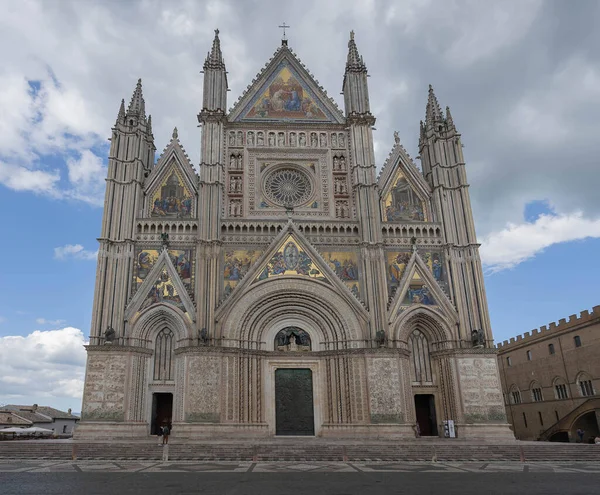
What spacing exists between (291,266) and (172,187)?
8.52 metres

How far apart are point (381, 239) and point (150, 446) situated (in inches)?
612

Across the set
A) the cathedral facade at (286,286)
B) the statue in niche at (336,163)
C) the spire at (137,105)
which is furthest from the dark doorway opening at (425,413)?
the spire at (137,105)

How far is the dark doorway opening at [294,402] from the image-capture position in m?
25.3

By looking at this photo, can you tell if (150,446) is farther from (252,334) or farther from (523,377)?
(523,377)

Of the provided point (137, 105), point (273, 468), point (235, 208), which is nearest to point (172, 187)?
point (235, 208)

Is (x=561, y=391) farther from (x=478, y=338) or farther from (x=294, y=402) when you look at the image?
(x=294, y=402)

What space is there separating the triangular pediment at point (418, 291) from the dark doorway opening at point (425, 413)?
467 cm

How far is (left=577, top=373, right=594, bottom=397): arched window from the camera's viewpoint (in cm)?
3081

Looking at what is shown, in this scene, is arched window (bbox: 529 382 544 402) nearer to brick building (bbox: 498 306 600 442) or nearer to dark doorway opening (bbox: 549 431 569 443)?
brick building (bbox: 498 306 600 442)

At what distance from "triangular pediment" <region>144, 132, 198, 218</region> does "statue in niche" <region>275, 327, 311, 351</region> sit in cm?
842

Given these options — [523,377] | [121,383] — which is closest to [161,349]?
[121,383]

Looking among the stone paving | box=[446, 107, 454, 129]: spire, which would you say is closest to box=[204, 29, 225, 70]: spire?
box=[446, 107, 454, 129]: spire

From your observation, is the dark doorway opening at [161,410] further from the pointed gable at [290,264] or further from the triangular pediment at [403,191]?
the triangular pediment at [403,191]

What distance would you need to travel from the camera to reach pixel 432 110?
31734 mm
